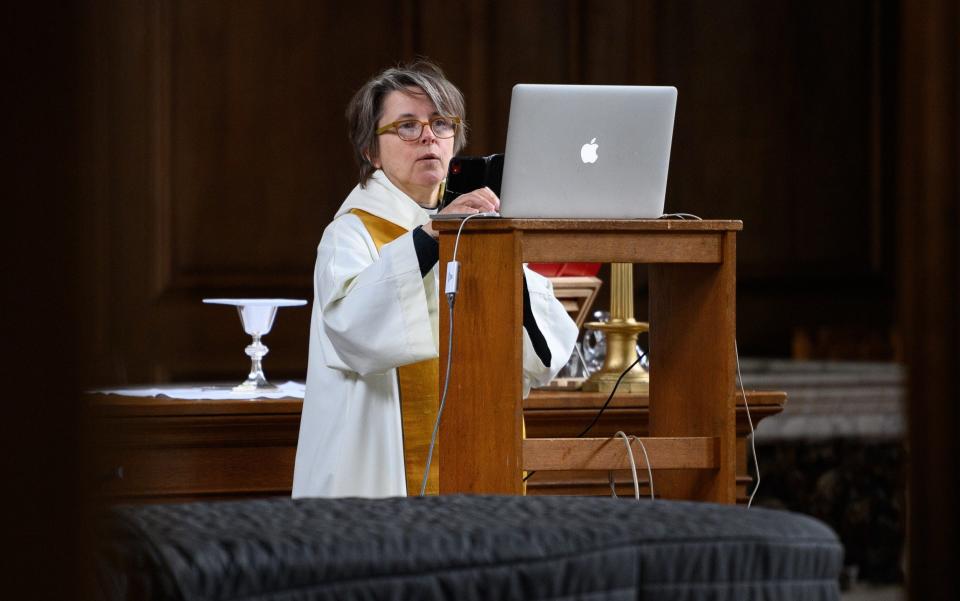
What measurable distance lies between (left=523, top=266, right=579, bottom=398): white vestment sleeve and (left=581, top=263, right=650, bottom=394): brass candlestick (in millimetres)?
Answer: 545

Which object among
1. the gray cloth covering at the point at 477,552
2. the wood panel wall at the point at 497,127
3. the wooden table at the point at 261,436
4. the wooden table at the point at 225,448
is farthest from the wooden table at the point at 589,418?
the gray cloth covering at the point at 477,552

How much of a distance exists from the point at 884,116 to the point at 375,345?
4.05 metres

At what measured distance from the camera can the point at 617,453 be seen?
2.04 metres

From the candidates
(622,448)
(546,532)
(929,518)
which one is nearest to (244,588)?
(546,532)

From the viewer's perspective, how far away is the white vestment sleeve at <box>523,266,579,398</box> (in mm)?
2584

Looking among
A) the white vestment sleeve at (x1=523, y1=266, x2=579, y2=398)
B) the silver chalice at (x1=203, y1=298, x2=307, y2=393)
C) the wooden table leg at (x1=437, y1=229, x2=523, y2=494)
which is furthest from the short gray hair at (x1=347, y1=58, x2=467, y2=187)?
the wooden table leg at (x1=437, y1=229, x2=523, y2=494)

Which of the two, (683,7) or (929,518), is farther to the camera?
(683,7)

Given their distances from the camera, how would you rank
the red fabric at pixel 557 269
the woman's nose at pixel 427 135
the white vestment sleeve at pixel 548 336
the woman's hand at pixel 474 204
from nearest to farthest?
the woman's hand at pixel 474 204 → the white vestment sleeve at pixel 548 336 → the woman's nose at pixel 427 135 → the red fabric at pixel 557 269

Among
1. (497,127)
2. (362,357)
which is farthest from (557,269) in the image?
(497,127)

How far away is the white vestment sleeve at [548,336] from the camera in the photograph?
2.58m

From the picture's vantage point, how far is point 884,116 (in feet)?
19.4

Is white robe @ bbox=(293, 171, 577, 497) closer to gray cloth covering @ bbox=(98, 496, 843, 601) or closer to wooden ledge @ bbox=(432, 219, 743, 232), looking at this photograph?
wooden ledge @ bbox=(432, 219, 743, 232)

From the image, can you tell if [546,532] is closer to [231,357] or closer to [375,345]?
[375,345]

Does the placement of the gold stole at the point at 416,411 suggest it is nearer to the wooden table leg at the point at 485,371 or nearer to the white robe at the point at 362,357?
the white robe at the point at 362,357
